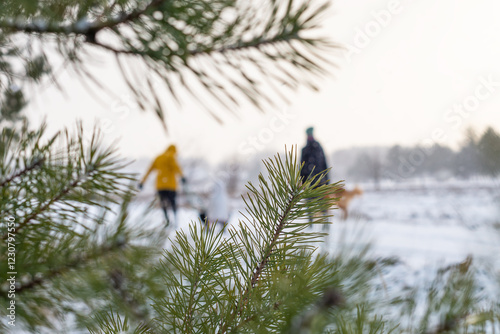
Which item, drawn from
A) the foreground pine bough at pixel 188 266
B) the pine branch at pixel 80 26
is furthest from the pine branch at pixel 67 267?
the pine branch at pixel 80 26

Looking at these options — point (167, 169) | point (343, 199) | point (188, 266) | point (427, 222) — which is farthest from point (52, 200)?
point (427, 222)

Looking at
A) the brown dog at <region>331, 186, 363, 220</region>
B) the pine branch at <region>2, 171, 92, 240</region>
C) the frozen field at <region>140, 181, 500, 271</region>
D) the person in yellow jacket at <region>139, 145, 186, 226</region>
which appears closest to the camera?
the brown dog at <region>331, 186, 363, 220</region>

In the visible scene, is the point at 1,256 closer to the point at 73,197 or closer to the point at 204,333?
the point at 73,197

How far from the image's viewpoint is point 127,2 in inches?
30.8

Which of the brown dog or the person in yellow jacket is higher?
the person in yellow jacket

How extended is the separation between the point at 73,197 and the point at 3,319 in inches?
15.1

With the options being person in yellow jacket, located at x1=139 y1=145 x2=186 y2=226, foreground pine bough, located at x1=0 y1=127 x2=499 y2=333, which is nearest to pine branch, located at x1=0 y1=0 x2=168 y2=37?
foreground pine bough, located at x1=0 y1=127 x2=499 y2=333

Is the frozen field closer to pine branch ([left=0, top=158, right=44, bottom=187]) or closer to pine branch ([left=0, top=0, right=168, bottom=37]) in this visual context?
pine branch ([left=0, top=158, right=44, bottom=187])

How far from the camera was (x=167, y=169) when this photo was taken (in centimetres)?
529

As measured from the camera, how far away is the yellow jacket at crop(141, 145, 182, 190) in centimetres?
518

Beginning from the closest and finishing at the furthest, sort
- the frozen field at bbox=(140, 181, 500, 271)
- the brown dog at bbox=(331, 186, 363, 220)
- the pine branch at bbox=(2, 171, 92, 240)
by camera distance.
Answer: the brown dog at bbox=(331, 186, 363, 220) → the pine branch at bbox=(2, 171, 92, 240) → the frozen field at bbox=(140, 181, 500, 271)

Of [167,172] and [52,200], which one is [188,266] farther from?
[167,172]

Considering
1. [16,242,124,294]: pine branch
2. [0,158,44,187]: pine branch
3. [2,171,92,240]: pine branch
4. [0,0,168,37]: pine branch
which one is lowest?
[16,242,124,294]: pine branch

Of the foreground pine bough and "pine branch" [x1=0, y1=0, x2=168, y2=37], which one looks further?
"pine branch" [x1=0, y1=0, x2=168, y2=37]
